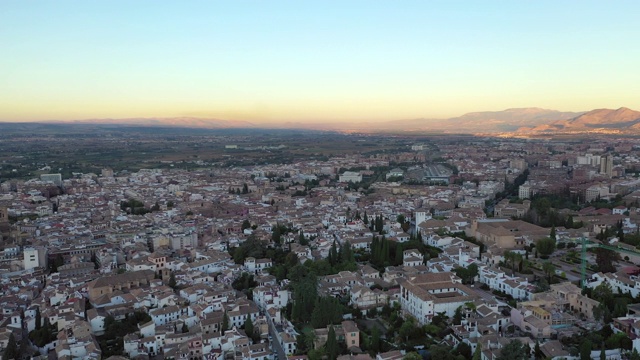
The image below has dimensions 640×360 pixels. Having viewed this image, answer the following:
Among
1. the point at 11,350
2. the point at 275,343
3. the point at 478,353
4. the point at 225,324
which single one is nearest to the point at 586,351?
the point at 478,353

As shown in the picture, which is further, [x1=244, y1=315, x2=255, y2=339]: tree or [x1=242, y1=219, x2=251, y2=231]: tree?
[x1=242, y1=219, x2=251, y2=231]: tree

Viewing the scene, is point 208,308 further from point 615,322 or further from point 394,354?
point 615,322

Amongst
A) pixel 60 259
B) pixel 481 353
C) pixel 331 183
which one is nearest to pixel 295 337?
pixel 481 353

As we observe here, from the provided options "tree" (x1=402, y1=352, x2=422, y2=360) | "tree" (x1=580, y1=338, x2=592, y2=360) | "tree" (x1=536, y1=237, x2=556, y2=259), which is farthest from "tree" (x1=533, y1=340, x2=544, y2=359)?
"tree" (x1=536, y1=237, x2=556, y2=259)

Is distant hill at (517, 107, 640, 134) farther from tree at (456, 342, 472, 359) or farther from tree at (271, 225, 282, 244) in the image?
tree at (456, 342, 472, 359)

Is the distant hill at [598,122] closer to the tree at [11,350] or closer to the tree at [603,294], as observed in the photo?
the tree at [603,294]

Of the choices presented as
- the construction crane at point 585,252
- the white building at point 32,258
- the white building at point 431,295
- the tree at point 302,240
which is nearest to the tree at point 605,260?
the construction crane at point 585,252

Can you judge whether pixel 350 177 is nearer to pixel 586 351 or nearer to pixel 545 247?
pixel 545 247
